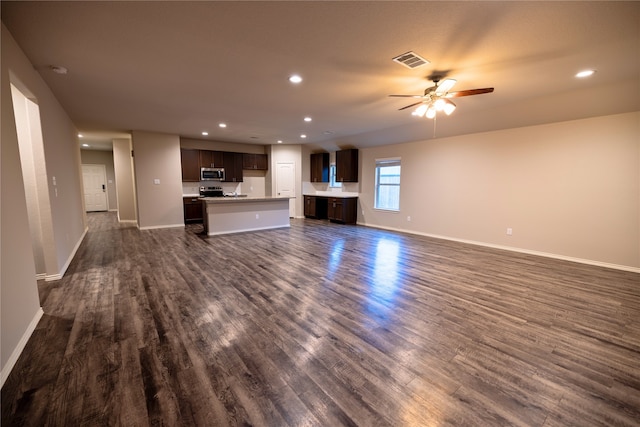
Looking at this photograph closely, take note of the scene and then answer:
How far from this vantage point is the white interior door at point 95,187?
427 inches

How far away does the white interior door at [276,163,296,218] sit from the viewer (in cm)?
916

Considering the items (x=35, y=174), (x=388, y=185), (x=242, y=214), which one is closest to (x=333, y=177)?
(x=388, y=185)

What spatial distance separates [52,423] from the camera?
1396 mm

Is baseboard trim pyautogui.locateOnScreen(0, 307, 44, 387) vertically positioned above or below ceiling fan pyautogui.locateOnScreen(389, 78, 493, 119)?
below

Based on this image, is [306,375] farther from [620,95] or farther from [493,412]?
[620,95]

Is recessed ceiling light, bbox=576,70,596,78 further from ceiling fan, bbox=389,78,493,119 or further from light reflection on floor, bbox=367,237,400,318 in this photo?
light reflection on floor, bbox=367,237,400,318

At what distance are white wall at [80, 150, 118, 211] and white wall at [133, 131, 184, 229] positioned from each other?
5929 millimetres

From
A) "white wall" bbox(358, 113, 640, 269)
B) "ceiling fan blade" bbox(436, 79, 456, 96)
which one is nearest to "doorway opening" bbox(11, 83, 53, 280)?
"ceiling fan blade" bbox(436, 79, 456, 96)

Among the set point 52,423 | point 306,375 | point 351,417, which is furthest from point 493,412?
point 52,423

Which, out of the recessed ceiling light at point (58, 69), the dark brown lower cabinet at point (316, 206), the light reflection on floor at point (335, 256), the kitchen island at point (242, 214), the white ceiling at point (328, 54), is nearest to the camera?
the white ceiling at point (328, 54)

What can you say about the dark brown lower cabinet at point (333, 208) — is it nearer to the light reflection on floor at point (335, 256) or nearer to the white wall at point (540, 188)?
the white wall at point (540, 188)

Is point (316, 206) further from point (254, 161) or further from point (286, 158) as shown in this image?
point (254, 161)

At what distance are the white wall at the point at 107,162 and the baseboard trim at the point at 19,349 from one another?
35.6 ft

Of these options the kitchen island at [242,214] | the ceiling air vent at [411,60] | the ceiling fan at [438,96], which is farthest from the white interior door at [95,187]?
the ceiling air vent at [411,60]
